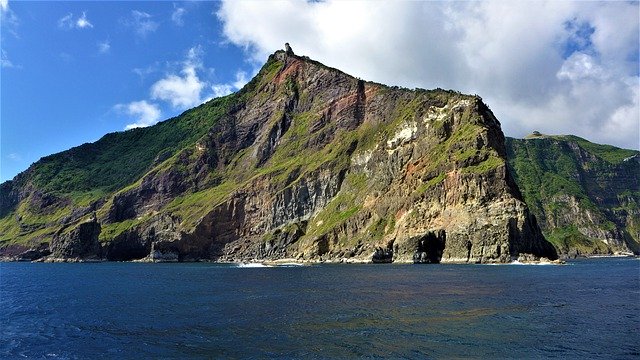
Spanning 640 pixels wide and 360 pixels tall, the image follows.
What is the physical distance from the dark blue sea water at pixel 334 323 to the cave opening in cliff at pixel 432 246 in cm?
8415

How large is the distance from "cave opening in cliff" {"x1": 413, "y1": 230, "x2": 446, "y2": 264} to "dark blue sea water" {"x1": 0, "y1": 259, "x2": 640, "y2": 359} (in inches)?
3313

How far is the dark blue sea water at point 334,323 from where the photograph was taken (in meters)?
38.2

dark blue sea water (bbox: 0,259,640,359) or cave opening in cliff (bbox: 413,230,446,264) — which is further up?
cave opening in cliff (bbox: 413,230,446,264)

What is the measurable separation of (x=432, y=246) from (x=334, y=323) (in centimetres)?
12402

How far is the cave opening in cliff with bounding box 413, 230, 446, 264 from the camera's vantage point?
164238mm

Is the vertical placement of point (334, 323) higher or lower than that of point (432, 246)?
lower

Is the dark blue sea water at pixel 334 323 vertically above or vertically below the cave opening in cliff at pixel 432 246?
below

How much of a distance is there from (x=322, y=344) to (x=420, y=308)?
19411mm

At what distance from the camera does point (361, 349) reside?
3800 centimetres

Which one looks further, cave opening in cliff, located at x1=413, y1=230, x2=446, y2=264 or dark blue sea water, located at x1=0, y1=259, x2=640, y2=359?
cave opening in cliff, located at x1=413, y1=230, x2=446, y2=264

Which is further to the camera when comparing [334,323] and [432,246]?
[432,246]

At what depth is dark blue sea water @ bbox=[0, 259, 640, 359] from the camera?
38219mm

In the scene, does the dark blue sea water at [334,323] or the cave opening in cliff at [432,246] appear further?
the cave opening in cliff at [432,246]

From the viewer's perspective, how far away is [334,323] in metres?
48.2
